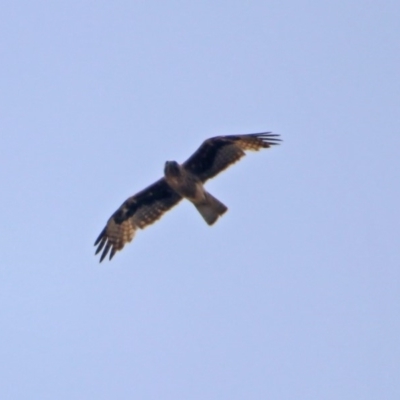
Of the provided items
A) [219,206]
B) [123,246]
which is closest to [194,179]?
[219,206]

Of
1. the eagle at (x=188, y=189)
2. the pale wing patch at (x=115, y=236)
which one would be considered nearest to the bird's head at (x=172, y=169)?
the eagle at (x=188, y=189)

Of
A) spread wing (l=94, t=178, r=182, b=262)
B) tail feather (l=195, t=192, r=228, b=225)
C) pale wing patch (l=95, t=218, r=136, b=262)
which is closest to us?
tail feather (l=195, t=192, r=228, b=225)

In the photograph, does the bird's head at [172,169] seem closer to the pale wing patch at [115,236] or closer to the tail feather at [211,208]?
the tail feather at [211,208]

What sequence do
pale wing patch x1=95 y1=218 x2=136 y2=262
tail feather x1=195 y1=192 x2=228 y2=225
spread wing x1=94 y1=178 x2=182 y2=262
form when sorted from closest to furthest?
tail feather x1=195 y1=192 x2=228 y2=225 < spread wing x1=94 y1=178 x2=182 y2=262 < pale wing patch x1=95 y1=218 x2=136 y2=262

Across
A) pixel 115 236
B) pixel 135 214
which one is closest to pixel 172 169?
pixel 135 214

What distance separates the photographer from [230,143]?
690 inches

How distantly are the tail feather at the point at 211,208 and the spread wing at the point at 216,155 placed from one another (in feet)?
1.24

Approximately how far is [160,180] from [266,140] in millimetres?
1638

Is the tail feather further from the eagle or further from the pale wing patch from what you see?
the pale wing patch

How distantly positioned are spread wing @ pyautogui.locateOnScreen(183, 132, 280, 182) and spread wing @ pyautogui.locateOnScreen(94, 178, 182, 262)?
65cm

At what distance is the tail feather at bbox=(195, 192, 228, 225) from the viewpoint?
17203mm

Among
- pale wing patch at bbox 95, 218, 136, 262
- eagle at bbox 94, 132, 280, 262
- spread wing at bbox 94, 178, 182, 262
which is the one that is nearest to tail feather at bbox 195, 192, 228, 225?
eagle at bbox 94, 132, 280, 262

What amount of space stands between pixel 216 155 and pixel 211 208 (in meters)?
0.79

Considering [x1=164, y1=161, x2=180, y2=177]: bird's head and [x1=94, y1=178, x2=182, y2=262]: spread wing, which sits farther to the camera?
Answer: [x1=94, y1=178, x2=182, y2=262]: spread wing
